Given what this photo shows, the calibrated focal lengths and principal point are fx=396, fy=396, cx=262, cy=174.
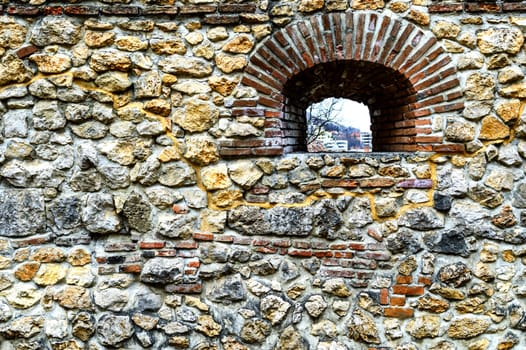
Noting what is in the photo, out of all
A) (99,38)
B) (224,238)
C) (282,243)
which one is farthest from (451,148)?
(99,38)

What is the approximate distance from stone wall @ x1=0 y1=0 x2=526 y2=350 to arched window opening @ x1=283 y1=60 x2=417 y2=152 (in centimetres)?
5

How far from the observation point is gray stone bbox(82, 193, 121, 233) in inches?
116

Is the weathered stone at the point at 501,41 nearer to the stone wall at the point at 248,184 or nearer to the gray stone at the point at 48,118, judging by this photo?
the stone wall at the point at 248,184

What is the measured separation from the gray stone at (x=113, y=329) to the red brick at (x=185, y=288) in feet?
1.24

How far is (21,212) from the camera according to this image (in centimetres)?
296

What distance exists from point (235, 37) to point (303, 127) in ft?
3.37

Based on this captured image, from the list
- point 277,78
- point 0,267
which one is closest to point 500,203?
point 277,78

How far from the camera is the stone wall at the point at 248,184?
2.82 metres

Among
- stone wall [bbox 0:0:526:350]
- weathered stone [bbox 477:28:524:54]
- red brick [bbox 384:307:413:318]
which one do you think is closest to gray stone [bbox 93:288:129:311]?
stone wall [bbox 0:0:526:350]

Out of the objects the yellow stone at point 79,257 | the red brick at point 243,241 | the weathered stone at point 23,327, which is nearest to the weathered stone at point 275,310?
the red brick at point 243,241

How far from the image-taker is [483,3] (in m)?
2.82

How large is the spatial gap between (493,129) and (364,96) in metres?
1.06

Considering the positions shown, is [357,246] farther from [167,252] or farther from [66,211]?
[66,211]

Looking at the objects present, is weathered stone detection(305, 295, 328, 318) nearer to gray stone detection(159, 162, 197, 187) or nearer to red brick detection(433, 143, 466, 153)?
gray stone detection(159, 162, 197, 187)
